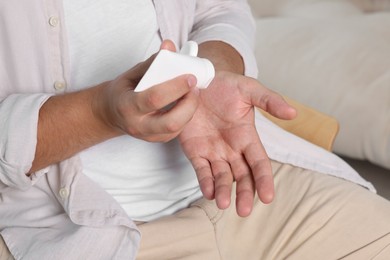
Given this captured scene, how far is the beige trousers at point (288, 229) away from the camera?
81cm

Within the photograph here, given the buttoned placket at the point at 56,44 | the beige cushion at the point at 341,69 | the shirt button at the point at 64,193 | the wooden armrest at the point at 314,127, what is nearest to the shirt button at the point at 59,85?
the buttoned placket at the point at 56,44

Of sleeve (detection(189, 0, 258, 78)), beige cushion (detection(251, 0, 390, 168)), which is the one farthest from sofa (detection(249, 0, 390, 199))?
sleeve (detection(189, 0, 258, 78))

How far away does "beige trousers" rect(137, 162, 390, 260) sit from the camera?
2.66 feet

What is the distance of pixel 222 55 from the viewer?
2.92ft

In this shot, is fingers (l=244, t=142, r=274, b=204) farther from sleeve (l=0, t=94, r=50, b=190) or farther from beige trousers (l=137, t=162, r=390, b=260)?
sleeve (l=0, t=94, r=50, b=190)

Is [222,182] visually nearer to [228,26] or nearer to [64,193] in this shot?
[64,193]

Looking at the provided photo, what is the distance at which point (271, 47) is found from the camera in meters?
1.56

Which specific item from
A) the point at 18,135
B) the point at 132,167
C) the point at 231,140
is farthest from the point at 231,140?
the point at 18,135

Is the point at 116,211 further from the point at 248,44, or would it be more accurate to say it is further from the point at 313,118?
the point at 313,118

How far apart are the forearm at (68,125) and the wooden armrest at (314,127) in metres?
0.44

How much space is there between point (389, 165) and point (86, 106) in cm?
81

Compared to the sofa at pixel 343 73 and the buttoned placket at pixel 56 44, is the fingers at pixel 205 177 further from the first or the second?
the sofa at pixel 343 73

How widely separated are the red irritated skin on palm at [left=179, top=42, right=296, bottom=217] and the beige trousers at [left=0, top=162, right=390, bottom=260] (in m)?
0.09

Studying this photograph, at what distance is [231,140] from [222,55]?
15 cm
